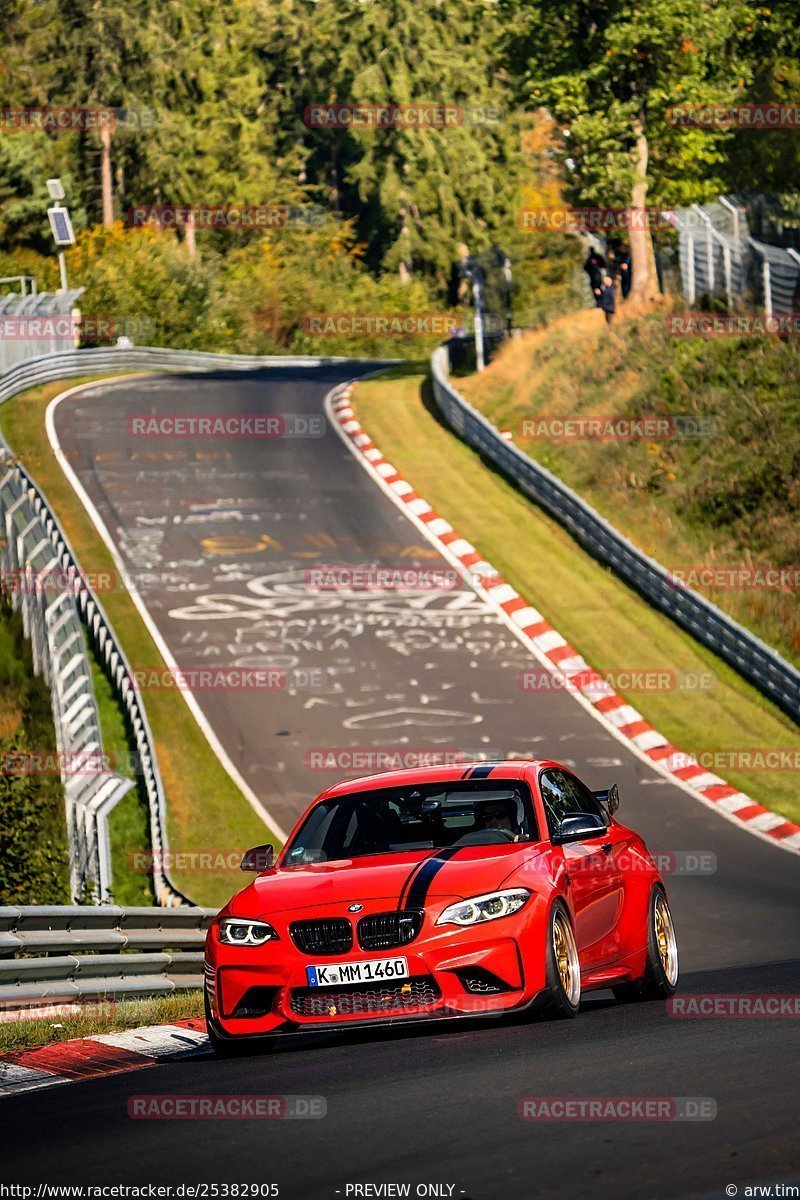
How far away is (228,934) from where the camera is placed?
28.6 ft

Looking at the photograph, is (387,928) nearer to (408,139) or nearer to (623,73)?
(623,73)

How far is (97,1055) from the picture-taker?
358 inches

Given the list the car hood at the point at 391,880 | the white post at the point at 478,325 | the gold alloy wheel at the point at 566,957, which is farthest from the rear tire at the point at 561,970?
the white post at the point at 478,325

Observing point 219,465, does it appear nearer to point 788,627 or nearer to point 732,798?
point 788,627

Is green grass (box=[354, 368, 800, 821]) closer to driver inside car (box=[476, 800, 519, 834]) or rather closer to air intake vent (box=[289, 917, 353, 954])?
driver inside car (box=[476, 800, 519, 834])

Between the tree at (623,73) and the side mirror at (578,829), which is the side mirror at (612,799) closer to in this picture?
the side mirror at (578,829)

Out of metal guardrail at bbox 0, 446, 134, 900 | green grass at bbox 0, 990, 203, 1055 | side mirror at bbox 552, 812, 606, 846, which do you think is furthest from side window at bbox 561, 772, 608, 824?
metal guardrail at bbox 0, 446, 134, 900

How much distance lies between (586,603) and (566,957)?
18.9 metres

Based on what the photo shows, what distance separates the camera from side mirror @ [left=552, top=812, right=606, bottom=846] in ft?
29.9

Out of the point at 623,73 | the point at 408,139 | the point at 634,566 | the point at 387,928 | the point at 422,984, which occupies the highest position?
the point at 623,73

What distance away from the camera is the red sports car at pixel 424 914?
834cm

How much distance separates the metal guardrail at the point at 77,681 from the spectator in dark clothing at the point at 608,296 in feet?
53.4

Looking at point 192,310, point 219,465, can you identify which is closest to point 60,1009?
point 219,465

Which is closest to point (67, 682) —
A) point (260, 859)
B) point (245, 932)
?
point (260, 859)
